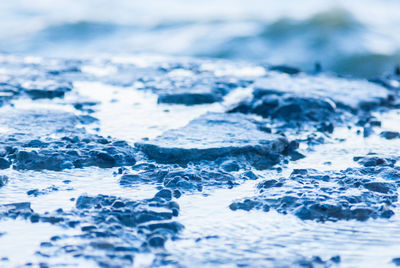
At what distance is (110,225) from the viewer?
5.44 feet

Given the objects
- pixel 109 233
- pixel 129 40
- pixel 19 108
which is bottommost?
pixel 109 233

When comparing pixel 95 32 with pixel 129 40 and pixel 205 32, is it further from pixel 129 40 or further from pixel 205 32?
pixel 205 32

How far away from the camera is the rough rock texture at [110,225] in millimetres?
1519

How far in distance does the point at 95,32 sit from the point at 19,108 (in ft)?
16.5

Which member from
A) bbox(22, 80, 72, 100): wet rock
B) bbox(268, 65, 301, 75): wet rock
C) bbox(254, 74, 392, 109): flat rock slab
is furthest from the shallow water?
bbox(268, 65, 301, 75): wet rock

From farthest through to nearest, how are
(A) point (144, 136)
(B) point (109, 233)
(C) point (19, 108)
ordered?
1. (C) point (19, 108)
2. (A) point (144, 136)
3. (B) point (109, 233)

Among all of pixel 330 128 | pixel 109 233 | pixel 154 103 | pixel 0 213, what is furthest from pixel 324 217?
pixel 154 103

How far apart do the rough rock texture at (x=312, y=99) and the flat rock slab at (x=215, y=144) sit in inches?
16.1

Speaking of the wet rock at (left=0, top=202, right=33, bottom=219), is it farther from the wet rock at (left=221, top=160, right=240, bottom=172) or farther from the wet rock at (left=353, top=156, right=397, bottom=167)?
the wet rock at (left=353, top=156, right=397, bottom=167)

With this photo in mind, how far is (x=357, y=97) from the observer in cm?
354

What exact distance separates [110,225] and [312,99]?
1829 millimetres

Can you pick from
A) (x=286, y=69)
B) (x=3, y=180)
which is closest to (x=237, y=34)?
(x=286, y=69)

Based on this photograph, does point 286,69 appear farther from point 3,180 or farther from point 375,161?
point 3,180

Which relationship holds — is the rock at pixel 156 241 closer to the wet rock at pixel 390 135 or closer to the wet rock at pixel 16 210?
the wet rock at pixel 16 210
